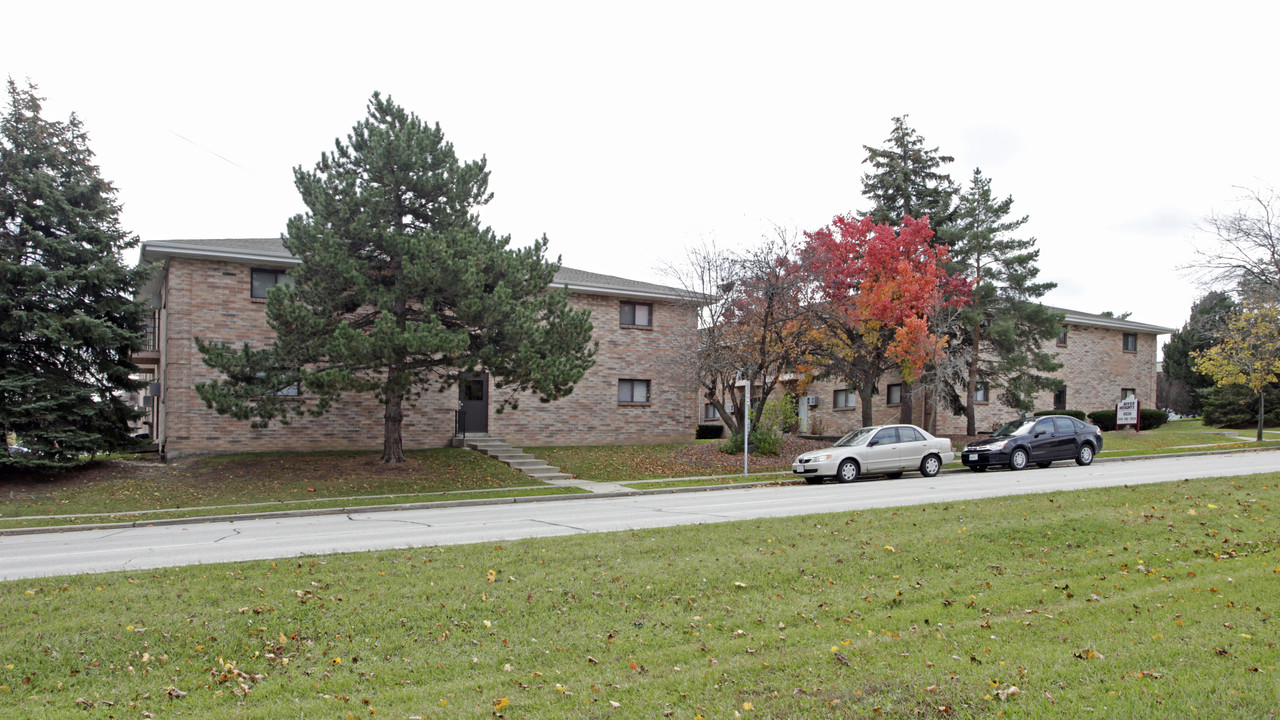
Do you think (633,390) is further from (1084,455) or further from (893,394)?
(893,394)

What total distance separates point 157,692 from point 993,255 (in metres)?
30.1

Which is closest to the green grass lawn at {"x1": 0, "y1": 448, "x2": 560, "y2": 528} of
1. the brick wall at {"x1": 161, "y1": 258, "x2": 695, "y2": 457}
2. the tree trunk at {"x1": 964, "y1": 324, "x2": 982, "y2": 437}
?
the brick wall at {"x1": 161, "y1": 258, "x2": 695, "y2": 457}

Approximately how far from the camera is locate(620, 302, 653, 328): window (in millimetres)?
28281

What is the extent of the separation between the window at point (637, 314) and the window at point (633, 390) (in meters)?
2.02

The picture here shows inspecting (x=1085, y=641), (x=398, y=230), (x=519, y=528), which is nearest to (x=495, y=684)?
(x=1085, y=641)

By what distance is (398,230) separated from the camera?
19109mm

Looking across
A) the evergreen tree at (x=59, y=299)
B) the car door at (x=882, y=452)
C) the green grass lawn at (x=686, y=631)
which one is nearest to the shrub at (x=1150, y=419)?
the car door at (x=882, y=452)

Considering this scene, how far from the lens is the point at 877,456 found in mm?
20578

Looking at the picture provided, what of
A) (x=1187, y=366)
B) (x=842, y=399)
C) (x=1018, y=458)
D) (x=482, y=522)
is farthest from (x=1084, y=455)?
(x=1187, y=366)

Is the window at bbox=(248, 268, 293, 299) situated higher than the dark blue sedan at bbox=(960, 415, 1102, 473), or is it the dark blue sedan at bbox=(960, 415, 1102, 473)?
the window at bbox=(248, 268, 293, 299)

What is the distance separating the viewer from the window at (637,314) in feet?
92.8

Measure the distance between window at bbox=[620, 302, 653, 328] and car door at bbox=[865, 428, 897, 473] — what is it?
10169 mm

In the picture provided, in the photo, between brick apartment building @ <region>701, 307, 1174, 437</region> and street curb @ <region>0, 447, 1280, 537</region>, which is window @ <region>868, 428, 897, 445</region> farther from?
brick apartment building @ <region>701, 307, 1174, 437</region>

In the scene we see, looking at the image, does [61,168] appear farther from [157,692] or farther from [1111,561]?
[1111,561]
